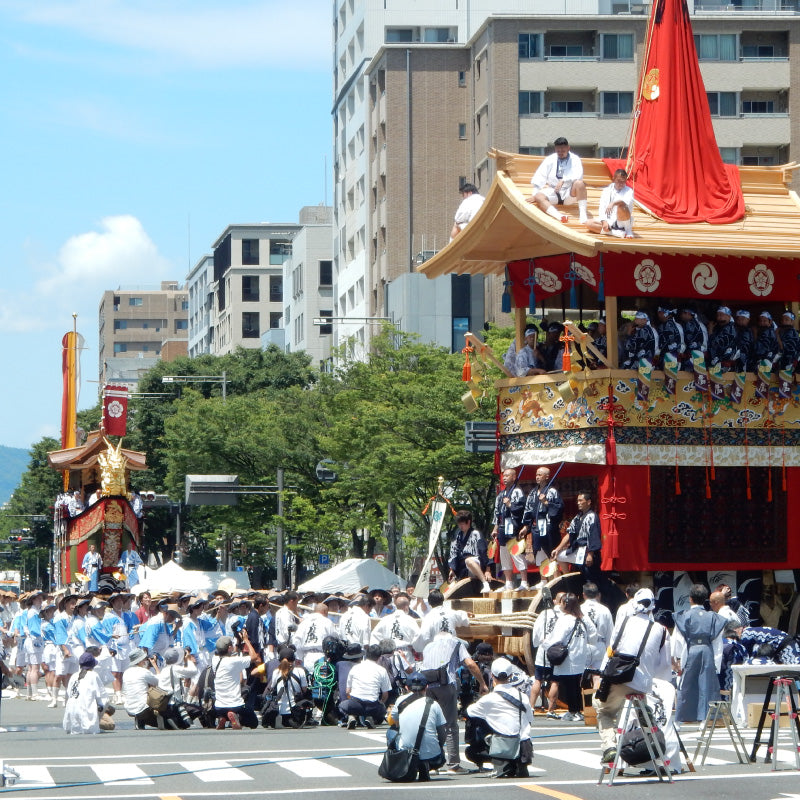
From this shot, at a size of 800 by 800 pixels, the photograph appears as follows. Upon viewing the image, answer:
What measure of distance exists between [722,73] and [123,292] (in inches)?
4390

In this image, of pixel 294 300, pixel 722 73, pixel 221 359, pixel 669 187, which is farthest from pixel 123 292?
pixel 669 187

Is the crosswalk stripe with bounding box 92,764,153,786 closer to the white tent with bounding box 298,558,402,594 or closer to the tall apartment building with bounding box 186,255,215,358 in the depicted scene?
the white tent with bounding box 298,558,402,594

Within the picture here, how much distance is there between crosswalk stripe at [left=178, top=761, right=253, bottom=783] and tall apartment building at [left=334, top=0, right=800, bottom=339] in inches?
1819

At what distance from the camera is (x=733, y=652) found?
18562mm

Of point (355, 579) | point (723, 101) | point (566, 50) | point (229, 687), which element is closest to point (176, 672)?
point (229, 687)

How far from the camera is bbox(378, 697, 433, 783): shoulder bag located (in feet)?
46.9

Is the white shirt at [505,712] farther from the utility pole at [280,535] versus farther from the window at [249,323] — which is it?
the window at [249,323]

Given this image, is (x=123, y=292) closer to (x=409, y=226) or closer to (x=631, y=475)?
(x=409, y=226)

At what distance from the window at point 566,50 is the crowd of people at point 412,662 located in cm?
4246

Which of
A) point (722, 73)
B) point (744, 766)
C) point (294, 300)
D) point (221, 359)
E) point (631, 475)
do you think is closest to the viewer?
point (744, 766)

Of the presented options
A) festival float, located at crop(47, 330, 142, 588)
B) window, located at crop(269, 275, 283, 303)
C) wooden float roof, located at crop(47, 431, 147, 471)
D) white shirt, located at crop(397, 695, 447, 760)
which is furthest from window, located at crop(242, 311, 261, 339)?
white shirt, located at crop(397, 695, 447, 760)

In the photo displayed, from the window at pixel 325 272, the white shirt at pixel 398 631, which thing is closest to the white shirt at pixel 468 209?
the white shirt at pixel 398 631

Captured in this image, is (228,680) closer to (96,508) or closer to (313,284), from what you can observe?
(96,508)

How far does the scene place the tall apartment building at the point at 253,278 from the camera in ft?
383
